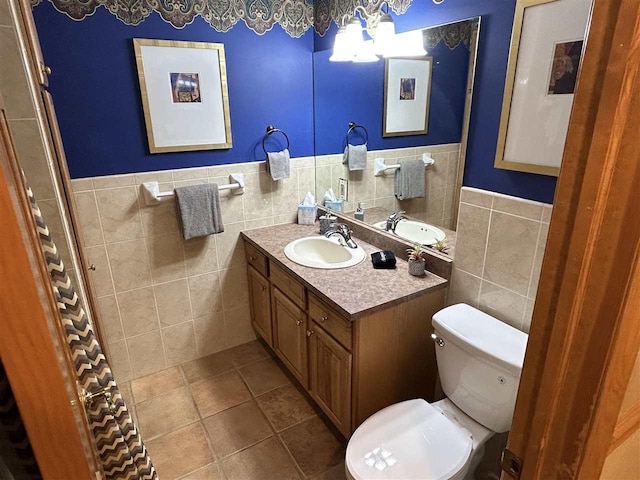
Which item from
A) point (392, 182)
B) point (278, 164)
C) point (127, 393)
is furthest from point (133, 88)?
point (127, 393)

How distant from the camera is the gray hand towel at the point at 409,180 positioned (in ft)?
6.55

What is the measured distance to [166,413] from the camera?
2.22m

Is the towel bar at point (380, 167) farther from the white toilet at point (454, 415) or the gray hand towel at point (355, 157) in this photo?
the white toilet at point (454, 415)

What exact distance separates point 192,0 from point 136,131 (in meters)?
0.74

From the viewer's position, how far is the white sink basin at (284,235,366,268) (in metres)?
2.14

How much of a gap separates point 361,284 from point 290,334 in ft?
2.09

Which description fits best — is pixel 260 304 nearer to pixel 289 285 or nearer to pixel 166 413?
pixel 289 285

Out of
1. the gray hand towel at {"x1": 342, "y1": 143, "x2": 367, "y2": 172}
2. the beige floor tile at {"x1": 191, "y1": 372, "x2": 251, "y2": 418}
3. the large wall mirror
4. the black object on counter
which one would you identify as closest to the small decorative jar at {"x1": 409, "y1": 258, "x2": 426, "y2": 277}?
the black object on counter

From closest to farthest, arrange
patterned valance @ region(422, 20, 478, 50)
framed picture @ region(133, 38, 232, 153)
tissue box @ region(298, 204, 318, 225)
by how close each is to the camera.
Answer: patterned valance @ region(422, 20, 478, 50) < framed picture @ region(133, 38, 232, 153) < tissue box @ region(298, 204, 318, 225)

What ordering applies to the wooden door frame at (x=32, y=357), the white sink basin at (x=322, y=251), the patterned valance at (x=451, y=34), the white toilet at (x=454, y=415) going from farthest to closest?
1. the white sink basin at (x=322, y=251)
2. the patterned valance at (x=451, y=34)
3. the white toilet at (x=454, y=415)
4. the wooden door frame at (x=32, y=357)

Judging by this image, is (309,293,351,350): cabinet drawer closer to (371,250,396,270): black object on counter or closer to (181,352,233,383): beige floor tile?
(371,250,396,270): black object on counter

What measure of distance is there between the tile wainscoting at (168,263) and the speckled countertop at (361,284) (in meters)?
0.49

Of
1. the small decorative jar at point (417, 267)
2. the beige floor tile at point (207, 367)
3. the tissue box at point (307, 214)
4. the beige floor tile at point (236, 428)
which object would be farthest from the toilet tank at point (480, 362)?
the beige floor tile at point (207, 367)

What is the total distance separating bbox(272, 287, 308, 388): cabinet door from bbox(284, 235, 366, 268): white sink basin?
0.25 m
